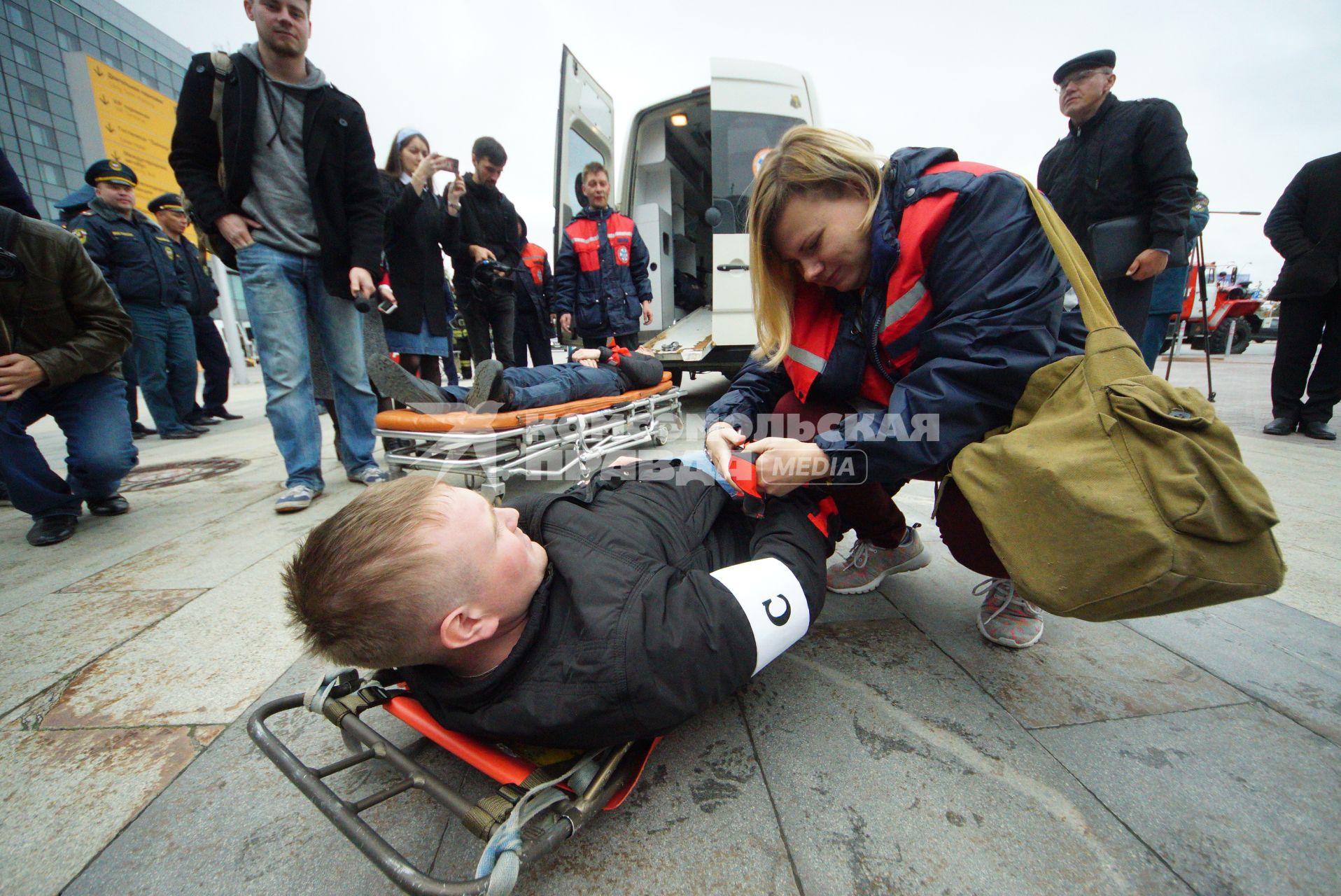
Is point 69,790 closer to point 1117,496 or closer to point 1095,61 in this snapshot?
point 1117,496

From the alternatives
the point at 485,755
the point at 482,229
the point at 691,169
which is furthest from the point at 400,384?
the point at 691,169

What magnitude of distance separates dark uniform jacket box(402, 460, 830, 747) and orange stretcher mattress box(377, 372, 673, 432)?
1.29 m

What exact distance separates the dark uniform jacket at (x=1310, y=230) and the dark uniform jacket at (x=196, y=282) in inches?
349

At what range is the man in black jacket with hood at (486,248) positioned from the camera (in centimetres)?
408

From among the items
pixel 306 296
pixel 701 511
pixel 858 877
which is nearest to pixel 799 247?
pixel 701 511

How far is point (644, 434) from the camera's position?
3369 millimetres

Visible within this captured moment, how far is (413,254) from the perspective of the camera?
137 inches

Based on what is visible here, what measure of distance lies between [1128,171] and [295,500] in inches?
178

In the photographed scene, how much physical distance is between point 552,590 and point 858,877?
66cm

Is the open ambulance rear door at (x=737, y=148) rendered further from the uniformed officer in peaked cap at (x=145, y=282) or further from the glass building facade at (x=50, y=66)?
the glass building facade at (x=50, y=66)

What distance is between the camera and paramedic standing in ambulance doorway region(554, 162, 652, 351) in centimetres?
428

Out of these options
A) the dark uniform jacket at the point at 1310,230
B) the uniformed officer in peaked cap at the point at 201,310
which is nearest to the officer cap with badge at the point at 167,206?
the uniformed officer in peaked cap at the point at 201,310

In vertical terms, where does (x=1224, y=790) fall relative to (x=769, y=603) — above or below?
below

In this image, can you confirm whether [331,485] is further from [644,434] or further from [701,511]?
[701,511]
